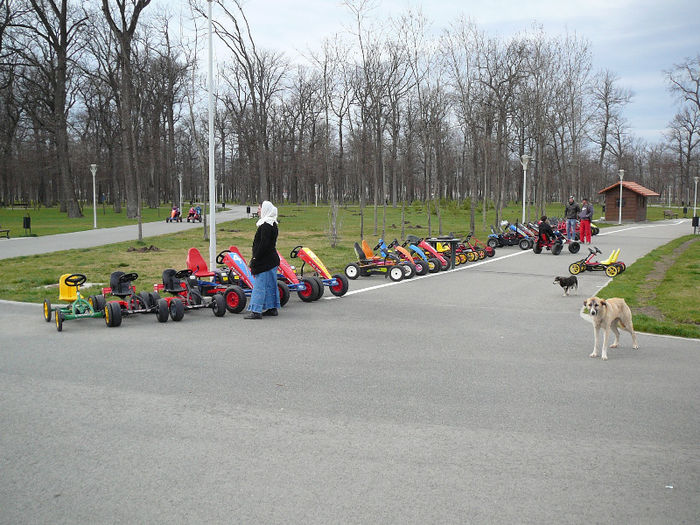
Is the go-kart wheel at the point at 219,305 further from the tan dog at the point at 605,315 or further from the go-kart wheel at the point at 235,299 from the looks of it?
the tan dog at the point at 605,315

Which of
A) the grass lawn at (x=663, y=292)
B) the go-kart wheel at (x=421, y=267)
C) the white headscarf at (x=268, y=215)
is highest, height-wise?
the white headscarf at (x=268, y=215)

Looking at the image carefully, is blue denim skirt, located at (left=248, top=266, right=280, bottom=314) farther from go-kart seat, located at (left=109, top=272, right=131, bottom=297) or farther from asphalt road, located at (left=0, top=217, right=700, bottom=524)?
go-kart seat, located at (left=109, top=272, right=131, bottom=297)

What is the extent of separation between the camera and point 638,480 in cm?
444

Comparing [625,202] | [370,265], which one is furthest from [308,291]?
[625,202]

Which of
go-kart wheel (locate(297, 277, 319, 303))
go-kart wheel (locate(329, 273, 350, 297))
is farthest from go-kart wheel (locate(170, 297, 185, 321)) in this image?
go-kart wheel (locate(329, 273, 350, 297))

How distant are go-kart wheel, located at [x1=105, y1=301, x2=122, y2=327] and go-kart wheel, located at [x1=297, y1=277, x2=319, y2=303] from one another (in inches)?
151

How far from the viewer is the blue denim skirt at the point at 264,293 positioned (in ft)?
35.6

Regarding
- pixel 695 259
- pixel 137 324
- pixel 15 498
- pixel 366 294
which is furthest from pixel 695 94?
pixel 15 498

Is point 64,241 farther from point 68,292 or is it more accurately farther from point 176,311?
point 176,311

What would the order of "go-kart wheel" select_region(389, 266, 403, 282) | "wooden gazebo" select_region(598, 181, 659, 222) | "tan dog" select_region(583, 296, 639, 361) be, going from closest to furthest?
"tan dog" select_region(583, 296, 639, 361) → "go-kart wheel" select_region(389, 266, 403, 282) → "wooden gazebo" select_region(598, 181, 659, 222)

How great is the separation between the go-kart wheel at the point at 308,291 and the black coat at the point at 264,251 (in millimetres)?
1726

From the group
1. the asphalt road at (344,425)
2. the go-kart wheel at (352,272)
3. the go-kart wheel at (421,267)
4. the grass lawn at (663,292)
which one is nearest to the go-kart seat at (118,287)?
the asphalt road at (344,425)

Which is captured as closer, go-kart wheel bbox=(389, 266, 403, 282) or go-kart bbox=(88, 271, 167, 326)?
go-kart bbox=(88, 271, 167, 326)

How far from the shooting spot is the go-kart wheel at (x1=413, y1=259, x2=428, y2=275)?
1717 cm
